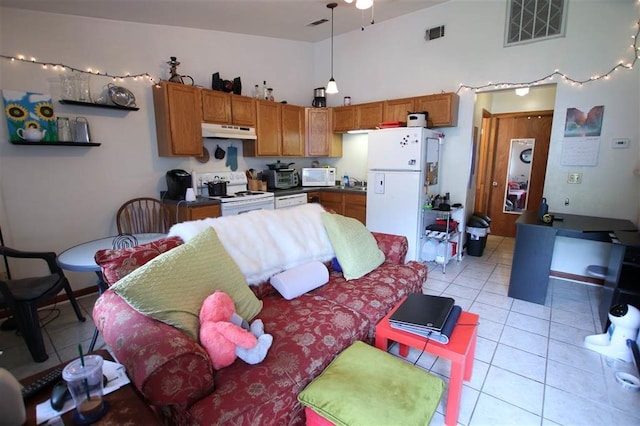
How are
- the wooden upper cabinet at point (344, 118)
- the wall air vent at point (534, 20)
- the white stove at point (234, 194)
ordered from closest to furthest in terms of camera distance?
the wall air vent at point (534, 20) < the white stove at point (234, 194) < the wooden upper cabinet at point (344, 118)

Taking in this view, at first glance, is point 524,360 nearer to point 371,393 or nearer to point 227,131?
point 371,393

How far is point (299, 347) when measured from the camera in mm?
1473

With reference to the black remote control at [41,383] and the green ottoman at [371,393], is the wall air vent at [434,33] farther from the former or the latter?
the black remote control at [41,383]

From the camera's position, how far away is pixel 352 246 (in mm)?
2355

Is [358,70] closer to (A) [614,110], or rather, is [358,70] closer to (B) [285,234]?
(A) [614,110]

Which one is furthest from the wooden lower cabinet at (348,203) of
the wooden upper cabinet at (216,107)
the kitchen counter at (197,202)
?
the wooden upper cabinet at (216,107)

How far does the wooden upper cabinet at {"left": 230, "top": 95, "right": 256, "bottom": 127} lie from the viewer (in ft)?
13.0

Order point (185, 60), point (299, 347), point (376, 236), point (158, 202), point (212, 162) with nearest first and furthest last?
point (299, 347) → point (376, 236) → point (158, 202) → point (185, 60) → point (212, 162)

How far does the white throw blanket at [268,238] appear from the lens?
193cm

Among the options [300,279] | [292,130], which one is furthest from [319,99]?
[300,279]

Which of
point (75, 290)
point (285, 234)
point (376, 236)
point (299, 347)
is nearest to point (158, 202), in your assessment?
→ point (75, 290)

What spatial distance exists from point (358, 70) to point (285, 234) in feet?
11.8

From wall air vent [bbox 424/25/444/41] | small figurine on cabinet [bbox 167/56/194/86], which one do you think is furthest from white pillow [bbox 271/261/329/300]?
wall air vent [bbox 424/25/444/41]

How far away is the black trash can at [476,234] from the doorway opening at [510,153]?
903mm
